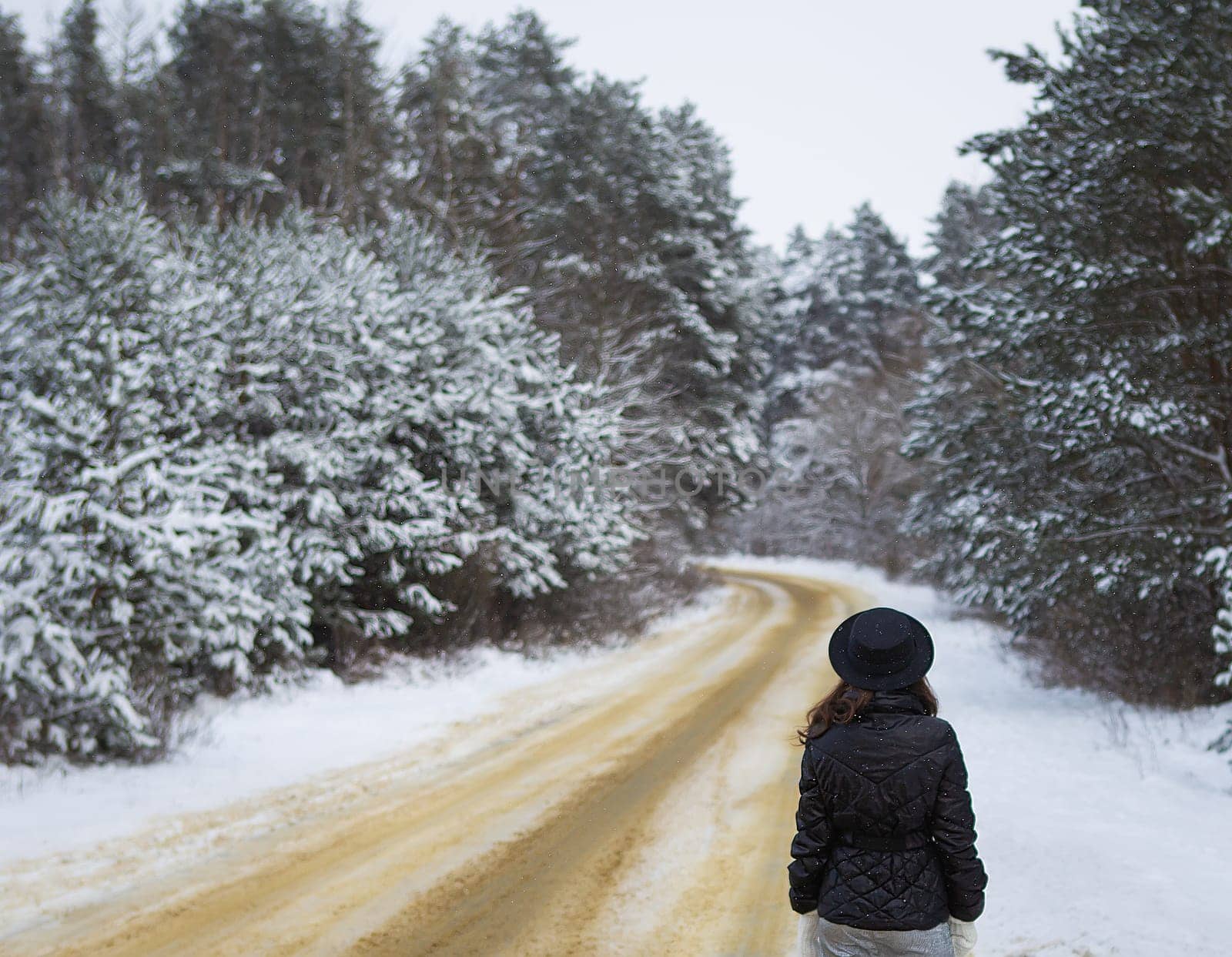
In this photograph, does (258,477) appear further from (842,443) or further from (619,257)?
(842,443)

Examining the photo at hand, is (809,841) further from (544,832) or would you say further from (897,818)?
(544,832)

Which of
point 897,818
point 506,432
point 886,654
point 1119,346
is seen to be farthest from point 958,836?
point 506,432

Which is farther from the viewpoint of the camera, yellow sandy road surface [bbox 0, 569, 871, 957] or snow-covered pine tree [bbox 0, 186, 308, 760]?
snow-covered pine tree [bbox 0, 186, 308, 760]

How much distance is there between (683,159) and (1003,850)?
90.6 ft

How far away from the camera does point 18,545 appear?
7312 millimetres

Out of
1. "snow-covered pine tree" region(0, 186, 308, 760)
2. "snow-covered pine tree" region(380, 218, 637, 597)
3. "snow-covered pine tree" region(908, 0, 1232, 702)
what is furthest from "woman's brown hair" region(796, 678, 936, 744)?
"snow-covered pine tree" region(380, 218, 637, 597)

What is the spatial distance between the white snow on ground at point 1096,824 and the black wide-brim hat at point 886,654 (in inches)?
114

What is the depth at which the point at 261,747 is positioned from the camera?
8531 millimetres

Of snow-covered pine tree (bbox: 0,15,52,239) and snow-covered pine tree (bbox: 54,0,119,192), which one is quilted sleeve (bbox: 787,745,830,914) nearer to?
snow-covered pine tree (bbox: 54,0,119,192)

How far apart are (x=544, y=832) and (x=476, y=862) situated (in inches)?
29.0

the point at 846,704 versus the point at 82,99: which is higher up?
the point at 82,99

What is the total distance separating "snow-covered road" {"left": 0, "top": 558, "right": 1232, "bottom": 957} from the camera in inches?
185

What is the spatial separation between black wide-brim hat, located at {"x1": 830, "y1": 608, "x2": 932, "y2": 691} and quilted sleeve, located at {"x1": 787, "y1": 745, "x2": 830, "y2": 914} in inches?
12.3

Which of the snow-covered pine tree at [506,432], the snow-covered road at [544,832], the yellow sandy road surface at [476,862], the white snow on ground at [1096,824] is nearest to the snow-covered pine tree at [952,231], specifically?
the snow-covered pine tree at [506,432]
